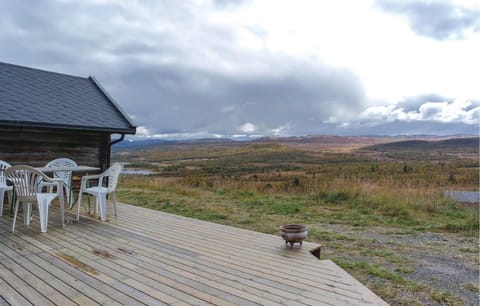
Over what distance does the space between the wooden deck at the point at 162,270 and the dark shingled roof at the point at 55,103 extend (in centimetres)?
229

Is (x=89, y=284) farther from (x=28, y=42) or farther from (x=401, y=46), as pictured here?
(x=401, y=46)

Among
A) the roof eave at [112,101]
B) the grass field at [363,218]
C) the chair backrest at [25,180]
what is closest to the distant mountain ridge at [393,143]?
the grass field at [363,218]

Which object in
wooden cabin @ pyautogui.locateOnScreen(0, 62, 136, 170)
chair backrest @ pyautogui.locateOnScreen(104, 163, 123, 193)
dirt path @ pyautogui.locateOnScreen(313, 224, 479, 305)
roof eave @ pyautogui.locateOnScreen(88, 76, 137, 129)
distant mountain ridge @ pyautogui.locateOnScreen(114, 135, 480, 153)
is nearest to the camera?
dirt path @ pyautogui.locateOnScreen(313, 224, 479, 305)

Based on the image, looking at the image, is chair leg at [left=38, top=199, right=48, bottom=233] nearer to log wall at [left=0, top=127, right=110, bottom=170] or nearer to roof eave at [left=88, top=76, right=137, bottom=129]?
log wall at [left=0, top=127, right=110, bottom=170]

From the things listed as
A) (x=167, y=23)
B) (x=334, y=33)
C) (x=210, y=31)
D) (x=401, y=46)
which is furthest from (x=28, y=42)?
(x=401, y=46)

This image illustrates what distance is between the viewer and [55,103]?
635 cm

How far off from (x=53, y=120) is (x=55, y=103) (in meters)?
0.97

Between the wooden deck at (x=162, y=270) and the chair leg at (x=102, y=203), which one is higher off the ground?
the chair leg at (x=102, y=203)

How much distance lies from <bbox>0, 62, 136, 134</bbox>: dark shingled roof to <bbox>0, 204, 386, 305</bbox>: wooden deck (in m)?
2.29

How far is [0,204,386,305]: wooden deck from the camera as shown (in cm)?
217

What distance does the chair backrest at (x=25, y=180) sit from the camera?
3.66 metres

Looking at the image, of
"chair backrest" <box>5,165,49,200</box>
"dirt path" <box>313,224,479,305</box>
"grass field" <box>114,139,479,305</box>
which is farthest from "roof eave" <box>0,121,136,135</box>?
"dirt path" <box>313,224,479,305</box>

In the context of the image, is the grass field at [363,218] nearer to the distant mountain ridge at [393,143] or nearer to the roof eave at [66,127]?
the roof eave at [66,127]

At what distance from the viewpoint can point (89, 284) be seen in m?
2.34
